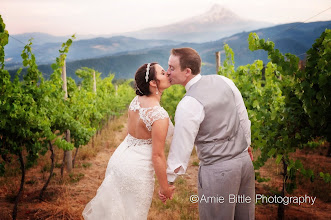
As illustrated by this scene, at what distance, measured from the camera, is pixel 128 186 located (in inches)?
105

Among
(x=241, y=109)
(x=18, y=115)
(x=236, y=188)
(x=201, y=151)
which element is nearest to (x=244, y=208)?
(x=236, y=188)

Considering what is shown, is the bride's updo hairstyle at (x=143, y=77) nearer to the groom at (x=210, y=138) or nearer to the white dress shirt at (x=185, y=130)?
the groom at (x=210, y=138)

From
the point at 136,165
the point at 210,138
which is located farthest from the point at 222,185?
the point at 136,165

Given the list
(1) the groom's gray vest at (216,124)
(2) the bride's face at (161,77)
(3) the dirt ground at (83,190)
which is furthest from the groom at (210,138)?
(3) the dirt ground at (83,190)

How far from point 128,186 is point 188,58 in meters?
1.32

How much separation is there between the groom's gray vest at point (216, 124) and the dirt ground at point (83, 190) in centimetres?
285

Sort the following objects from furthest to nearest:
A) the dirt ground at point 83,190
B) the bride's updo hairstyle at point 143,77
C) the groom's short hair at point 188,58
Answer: the dirt ground at point 83,190, the bride's updo hairstyle at point 143,77, the groom's short hair at point 188,58

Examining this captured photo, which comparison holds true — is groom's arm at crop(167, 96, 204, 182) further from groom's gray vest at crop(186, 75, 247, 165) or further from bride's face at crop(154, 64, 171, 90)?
bride's face at crop(154, 64, 171, 90)

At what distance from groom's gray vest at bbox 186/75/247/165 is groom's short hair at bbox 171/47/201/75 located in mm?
150

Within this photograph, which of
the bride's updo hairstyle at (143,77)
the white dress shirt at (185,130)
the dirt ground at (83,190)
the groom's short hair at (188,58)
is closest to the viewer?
→ the white dress shirt at (185,130)

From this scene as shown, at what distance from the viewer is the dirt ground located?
483 centimetres

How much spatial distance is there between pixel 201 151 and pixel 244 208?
0.69 m

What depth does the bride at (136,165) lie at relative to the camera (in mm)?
2559

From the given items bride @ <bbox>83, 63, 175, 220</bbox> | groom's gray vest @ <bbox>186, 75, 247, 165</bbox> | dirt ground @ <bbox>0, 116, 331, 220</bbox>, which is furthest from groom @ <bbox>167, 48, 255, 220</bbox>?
dirt ground @ <bbox>0, 116, 331, 220</bbox>
